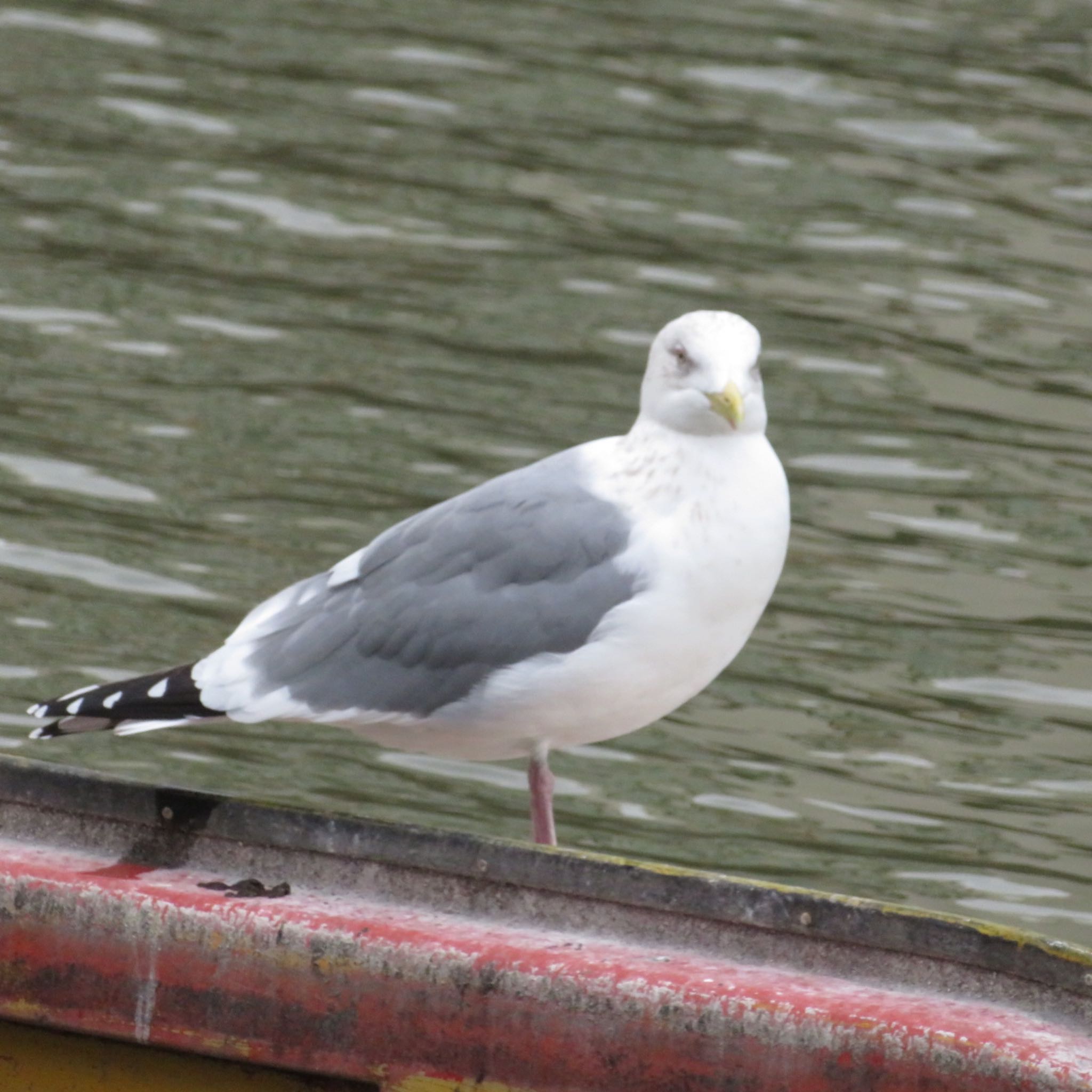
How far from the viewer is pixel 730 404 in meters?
3.78

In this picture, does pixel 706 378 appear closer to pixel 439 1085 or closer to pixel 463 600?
pixel 463 600

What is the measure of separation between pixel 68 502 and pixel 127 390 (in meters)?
0.93

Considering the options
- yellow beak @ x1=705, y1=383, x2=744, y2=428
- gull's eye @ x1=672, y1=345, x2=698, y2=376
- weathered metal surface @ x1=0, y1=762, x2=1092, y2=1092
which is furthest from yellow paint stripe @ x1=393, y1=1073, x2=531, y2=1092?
gull's eye @ x1=672, y1=345, x2=698, y2=376

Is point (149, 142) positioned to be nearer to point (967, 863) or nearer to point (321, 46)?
point (321, 46)

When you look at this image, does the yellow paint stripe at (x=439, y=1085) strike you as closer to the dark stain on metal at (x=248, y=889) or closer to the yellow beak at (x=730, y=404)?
the dark stain on metal at (x=248, y=889)

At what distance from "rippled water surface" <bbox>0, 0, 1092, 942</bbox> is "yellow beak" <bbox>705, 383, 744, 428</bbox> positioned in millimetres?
1803

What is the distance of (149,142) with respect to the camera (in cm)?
1009

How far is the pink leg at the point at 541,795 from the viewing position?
403cm

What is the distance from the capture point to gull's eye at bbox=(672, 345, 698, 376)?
3861 millimetres

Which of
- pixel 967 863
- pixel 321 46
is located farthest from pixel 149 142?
pixel 967 863

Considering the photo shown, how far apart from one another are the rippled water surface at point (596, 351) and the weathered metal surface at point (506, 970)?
7.07 ft

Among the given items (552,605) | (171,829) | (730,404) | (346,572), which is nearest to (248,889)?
(171,829)

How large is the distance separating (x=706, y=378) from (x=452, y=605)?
583 millimetres

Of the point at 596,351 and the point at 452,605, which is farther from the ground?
the point at 452,605
